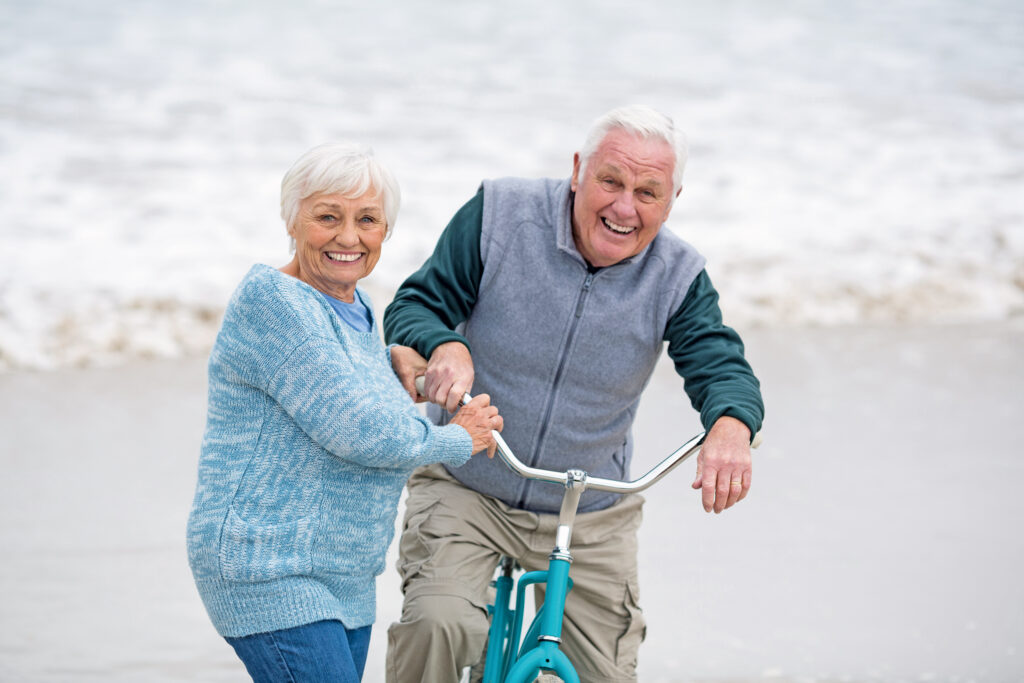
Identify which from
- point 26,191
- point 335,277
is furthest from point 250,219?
point 335,277

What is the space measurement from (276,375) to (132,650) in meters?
2.00

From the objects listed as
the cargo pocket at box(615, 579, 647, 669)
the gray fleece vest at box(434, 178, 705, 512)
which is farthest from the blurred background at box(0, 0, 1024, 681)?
the gray fleece vest at box(434, 178, 705, 512)

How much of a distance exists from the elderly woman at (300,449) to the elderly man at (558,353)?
33 cm

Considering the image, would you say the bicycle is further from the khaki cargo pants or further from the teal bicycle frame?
the khaki cargo pants

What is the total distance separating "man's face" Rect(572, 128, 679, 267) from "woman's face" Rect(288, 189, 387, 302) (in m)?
0.52

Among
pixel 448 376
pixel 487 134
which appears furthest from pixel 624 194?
pixel 487 134

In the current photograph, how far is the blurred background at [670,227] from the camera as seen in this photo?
3.99 meters

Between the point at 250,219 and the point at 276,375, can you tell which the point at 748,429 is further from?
the point at 250,219

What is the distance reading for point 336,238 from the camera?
222cm

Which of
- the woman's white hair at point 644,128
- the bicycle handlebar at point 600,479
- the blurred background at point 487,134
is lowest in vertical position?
the bicycle handlebar at point 600,479

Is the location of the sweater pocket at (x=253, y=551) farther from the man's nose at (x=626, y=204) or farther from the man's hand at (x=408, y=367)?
the man's nose at (x=626, y=204)

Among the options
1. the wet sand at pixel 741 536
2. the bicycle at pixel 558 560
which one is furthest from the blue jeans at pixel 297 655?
the wet sand at pixel 741 536

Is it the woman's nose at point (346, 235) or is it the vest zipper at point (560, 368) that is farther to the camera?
the vest zipper at point (560, 368)

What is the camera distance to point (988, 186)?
387 inches
